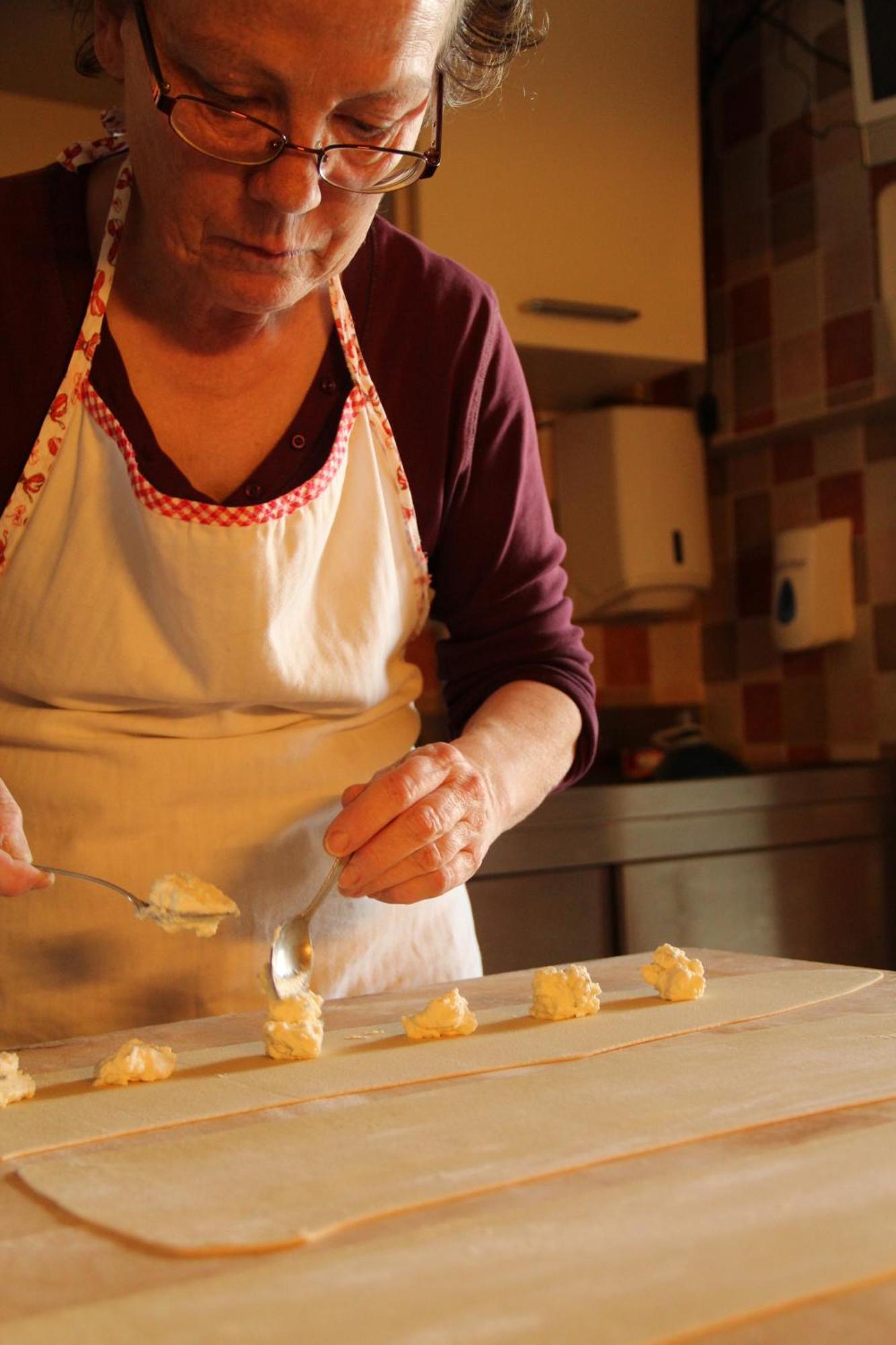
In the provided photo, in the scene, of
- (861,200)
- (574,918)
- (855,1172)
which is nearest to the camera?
(855,1172)

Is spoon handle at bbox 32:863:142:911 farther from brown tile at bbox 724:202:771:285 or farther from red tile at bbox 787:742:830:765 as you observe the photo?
brown tile at bbox 724:202:771:285

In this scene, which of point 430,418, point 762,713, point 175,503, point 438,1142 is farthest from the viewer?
point 762,713

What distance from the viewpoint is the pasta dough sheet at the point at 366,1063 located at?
68cm

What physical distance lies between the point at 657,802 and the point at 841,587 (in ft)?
2.00

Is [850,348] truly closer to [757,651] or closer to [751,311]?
[751,311]

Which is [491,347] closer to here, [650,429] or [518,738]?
[518,738]

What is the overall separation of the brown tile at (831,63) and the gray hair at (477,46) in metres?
1.38

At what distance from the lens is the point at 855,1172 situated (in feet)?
1.82

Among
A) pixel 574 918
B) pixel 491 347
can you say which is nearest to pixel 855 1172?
pixel 491 347

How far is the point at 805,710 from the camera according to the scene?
2365 mm

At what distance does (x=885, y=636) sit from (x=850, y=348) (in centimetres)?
45

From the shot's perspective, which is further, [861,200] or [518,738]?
[861,200]

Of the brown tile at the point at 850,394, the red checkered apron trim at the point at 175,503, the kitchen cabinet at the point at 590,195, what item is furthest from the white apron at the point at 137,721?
the brown tile at the point at 850,394

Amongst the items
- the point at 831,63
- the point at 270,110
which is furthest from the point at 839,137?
the point at 270,110
